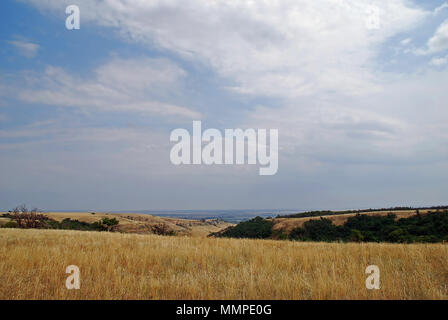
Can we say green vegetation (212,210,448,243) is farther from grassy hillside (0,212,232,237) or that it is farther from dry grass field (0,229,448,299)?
dry grass field (0,229,448,299)

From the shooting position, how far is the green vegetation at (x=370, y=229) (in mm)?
29359

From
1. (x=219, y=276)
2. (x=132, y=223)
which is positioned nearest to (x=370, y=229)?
(x=219, y=276)

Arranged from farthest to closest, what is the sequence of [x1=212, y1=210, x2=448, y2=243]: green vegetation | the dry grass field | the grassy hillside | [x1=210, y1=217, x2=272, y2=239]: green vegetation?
the grassy hillside → [x1=210, y1=217, x2=272, y2=239]: green vegetation → [x1=212, y1=210, x2=448, y2=243]: green vegetation → the dry grass field

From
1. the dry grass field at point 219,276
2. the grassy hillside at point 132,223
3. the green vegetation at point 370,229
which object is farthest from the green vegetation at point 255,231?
the dry grass field at point 219,276

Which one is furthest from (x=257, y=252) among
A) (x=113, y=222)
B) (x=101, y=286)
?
(x=113, y=222)

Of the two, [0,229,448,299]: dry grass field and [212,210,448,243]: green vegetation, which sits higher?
[0,229,448,299]: dry grass field

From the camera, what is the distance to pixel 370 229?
38250 mm

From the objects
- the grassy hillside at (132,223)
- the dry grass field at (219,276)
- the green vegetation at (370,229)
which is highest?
the dry grass field at (219,276)

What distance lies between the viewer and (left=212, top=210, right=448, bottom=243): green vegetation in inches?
1156

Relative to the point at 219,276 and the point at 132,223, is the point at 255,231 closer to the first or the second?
the point at 132,223

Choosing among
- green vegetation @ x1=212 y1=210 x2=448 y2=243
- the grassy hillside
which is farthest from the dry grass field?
the grassy hillside

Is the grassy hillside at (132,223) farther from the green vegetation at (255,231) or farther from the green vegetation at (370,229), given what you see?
the green vegetation at (370,229)
